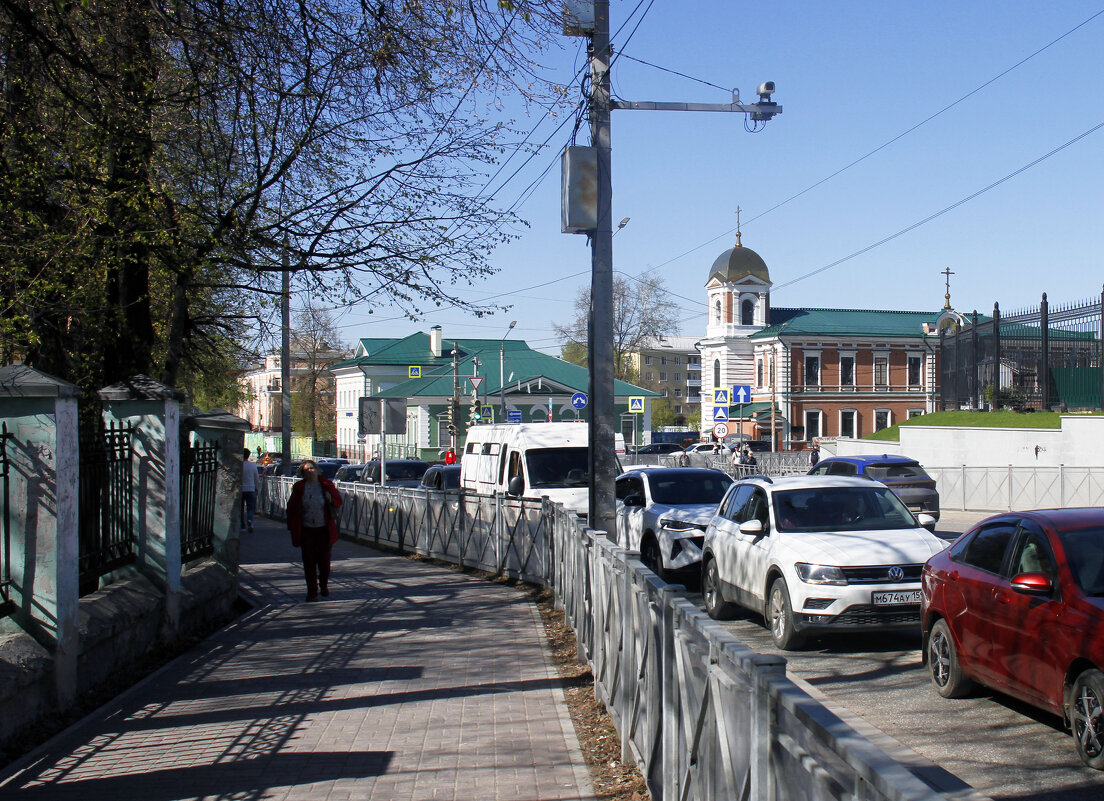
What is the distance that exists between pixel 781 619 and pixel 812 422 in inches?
2708

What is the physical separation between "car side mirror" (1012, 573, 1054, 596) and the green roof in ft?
231

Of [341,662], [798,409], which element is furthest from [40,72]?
[798,409]

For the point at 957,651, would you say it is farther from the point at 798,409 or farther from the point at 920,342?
the point at 920,342

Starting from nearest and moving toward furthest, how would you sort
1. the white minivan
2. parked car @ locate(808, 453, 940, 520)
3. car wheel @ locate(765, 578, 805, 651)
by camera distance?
car wheel @ locate(765, 578, 805, 651) → the white minivan → parked car @ locate(808, 453, 940, 520)

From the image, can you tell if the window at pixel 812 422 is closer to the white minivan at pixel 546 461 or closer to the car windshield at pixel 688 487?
the white minivan at pixel 546 461

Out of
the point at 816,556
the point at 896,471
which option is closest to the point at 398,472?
the point at 896,471

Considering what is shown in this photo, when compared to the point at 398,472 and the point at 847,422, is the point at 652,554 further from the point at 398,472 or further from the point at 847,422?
the point at 847,422

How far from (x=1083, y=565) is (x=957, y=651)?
4.24 ft

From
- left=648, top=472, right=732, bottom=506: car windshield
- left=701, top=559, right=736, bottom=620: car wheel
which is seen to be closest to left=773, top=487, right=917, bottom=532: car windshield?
left=701, top=559, right=736, bottom=620: car wheel

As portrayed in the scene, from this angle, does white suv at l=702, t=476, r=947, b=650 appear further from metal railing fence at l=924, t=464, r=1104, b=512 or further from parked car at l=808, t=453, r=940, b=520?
metal railing fence at l=924, t=464, r=1104, b=512

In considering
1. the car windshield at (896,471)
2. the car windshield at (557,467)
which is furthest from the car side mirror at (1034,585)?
the car windshield at (896,471)

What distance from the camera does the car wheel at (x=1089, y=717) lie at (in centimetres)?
578

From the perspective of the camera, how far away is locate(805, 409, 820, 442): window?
76312 mm

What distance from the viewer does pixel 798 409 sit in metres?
75.9
